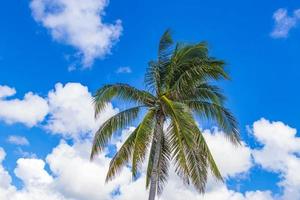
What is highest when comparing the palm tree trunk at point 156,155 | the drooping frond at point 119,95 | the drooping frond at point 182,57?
the drooping frond at point 182,57

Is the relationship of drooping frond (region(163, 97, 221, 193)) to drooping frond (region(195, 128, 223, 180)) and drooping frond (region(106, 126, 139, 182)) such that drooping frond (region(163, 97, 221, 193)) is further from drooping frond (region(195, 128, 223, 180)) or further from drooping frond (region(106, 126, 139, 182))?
drooping frond (region(106, 126, 139, 182))

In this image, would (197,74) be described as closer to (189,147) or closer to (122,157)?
(189,147)

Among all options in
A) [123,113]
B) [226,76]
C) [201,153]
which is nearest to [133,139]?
[123,113]

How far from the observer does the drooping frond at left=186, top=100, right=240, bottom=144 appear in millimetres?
27562

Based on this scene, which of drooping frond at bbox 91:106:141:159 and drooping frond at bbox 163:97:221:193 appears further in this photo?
drooping frond at bbox 91:106:141:159

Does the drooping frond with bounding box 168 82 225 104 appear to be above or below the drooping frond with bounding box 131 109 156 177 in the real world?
above

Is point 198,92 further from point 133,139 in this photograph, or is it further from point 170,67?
Result: point 133,139

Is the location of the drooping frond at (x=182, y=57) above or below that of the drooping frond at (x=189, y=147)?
above

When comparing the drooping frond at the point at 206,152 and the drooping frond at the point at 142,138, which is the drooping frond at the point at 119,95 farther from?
the drooping frond at the point at 206,152

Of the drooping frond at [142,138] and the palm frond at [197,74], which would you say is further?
the palm frond at [197,74]

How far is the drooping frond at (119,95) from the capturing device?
90.9 ft

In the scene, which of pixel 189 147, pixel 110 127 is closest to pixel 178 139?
pixel 189 147

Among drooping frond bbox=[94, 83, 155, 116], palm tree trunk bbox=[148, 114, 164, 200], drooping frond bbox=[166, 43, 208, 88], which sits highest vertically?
drooping frond bbox=[166, 43, 208, 88]

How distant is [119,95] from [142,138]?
277 centimetres
